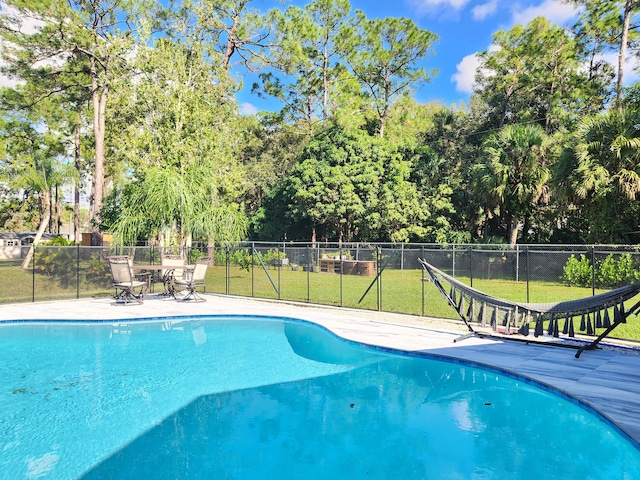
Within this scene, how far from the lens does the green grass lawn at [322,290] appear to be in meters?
11.9

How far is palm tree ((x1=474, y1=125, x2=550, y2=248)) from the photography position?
62.6ft

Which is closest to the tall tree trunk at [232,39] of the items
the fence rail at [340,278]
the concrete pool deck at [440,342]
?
the fence rail at [340,278]

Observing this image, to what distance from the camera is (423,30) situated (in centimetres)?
2902

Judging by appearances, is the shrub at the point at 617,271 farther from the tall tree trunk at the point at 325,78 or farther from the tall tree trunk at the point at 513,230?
the tall tree trunk at the point at 325,78

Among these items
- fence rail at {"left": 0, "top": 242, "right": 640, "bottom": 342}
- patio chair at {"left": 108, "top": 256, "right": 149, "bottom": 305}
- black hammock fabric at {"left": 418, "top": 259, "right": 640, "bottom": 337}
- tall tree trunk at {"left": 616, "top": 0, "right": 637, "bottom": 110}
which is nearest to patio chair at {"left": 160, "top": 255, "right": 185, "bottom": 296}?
patio chair at {"left": 108, "top": 256, "right": 149, "bottom": 305}

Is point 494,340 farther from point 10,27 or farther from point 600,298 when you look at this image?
point 10,27

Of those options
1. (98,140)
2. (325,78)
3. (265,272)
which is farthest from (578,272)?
(98,140)

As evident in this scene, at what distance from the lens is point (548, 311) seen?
6.54 meters

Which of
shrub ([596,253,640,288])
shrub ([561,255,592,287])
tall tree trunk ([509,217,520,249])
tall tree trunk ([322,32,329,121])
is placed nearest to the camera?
shrub ([596,253,640,288])

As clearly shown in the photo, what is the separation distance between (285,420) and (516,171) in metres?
18.4

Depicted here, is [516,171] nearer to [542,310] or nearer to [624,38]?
[624,38]

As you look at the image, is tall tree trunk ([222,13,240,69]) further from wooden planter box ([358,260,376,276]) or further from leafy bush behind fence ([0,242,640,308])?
wooden planter box ([358,260,376,276])

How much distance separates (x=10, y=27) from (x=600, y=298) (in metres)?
24.0

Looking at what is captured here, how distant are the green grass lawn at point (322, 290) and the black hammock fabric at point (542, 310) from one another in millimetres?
2325
